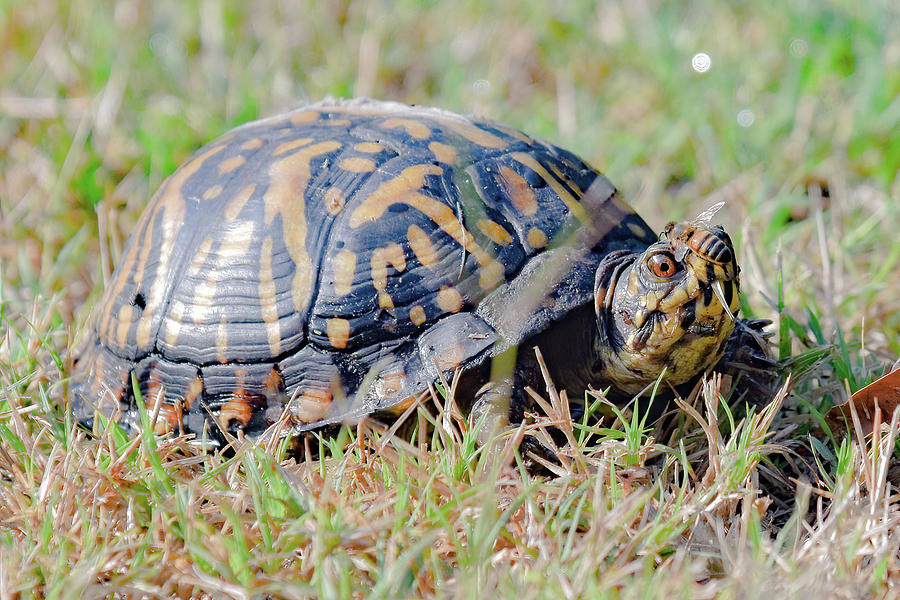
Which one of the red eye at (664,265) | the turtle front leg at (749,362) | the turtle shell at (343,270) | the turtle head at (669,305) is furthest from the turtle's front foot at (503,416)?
the turtle front leg at (749,362)

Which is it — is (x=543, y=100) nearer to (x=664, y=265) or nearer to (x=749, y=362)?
(x=749, y=362)

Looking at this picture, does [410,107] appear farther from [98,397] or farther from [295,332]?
[98,397]

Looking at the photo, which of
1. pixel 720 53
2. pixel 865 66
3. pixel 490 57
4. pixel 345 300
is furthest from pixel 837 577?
pixel 490 57

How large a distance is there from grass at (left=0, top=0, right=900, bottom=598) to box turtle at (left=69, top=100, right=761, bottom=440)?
0.53ft

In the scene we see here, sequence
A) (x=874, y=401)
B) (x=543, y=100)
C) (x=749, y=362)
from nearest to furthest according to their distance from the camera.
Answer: (x=874, y=401)
(x=749, y=362)
(x=543, y=100)

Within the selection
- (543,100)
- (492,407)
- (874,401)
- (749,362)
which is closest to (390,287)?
(492,407)

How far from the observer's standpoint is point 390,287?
2213mm

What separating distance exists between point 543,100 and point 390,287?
2.78 meters

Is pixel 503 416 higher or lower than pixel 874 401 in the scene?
higher

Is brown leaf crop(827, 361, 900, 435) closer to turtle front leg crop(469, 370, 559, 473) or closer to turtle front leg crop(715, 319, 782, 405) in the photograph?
turtle front leg crop(715, 319, 782, 405)

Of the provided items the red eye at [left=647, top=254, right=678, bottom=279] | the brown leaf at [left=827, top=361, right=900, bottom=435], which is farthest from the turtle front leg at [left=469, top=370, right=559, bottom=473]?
the brown leaf at [left=827, top=361, right=900, bottom=435]

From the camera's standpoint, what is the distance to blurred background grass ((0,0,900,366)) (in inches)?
135

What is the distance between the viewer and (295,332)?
2.25 metres

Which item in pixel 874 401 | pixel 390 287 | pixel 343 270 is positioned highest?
pixel 343 270
